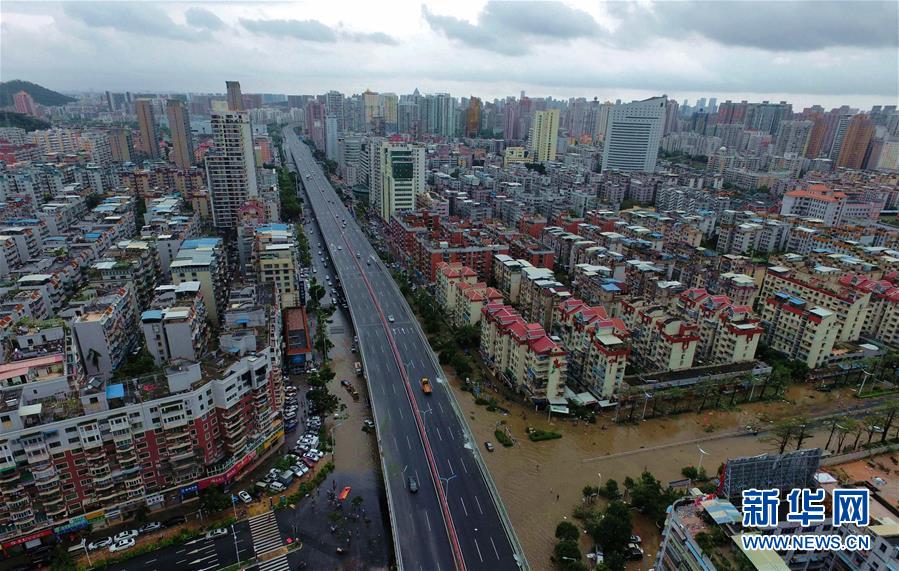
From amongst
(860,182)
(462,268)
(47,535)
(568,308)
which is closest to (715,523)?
(568,308)

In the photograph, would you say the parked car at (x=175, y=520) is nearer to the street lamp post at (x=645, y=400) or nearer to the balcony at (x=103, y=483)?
the balcony at (x=103, y=483)

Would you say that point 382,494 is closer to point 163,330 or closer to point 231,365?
point 231,365

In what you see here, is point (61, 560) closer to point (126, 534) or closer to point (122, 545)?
point (122, 545)

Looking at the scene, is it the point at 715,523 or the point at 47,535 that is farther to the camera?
the point at 47,535

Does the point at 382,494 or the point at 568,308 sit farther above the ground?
the point at 568,308

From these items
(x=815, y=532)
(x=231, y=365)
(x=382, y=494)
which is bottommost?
(x=382, y=494)

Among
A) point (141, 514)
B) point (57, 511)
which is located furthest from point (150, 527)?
point (57, 511)

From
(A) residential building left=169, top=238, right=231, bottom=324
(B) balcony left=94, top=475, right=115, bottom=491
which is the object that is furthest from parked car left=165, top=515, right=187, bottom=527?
(A) residential building left=169, top=238, right=231, bottom=324
